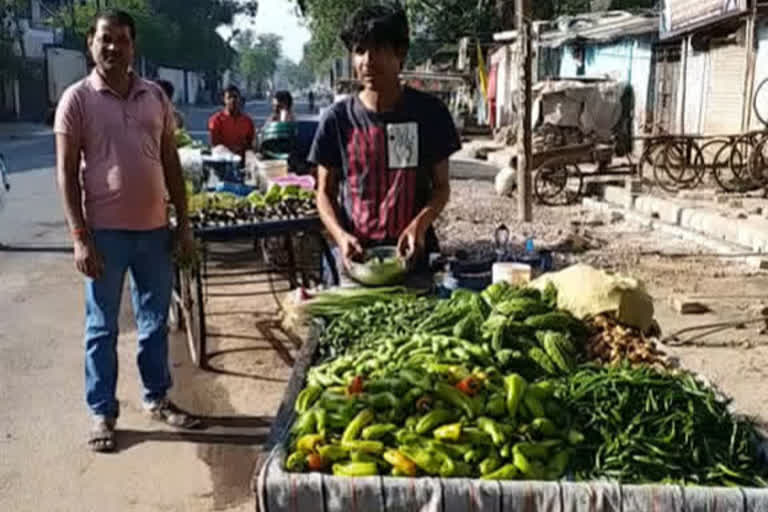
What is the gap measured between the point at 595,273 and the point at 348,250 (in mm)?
996

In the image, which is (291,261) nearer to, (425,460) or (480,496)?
(425,460)

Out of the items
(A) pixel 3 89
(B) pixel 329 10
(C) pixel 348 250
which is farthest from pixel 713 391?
(A) pixel 3 89

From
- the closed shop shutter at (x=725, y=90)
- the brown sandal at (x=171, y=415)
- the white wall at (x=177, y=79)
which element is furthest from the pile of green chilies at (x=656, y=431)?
the white wall at (x=177, y=79)

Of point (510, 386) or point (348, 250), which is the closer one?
point (510, 386)

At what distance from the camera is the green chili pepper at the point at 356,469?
2.18m

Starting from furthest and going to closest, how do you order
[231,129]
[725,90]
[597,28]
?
[597,28] → [725,90] → [231,129]

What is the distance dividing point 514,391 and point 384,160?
1309 millimetres

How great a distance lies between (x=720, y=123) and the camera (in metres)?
15.3

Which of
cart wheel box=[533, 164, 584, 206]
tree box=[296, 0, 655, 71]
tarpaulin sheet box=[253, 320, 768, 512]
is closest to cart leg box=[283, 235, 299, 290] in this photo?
tarpaulin sheet box=[253, 320, 768, 512]

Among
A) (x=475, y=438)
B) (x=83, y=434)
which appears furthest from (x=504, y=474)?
(x=83, y=434)

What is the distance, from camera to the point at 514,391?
245cm

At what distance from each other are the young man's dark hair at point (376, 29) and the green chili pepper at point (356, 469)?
1693 millimetres

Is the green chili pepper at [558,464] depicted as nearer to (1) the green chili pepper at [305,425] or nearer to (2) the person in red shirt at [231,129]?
(1) the green chili pepper at [305,425]

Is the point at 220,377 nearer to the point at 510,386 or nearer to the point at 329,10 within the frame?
the point at 510,386
